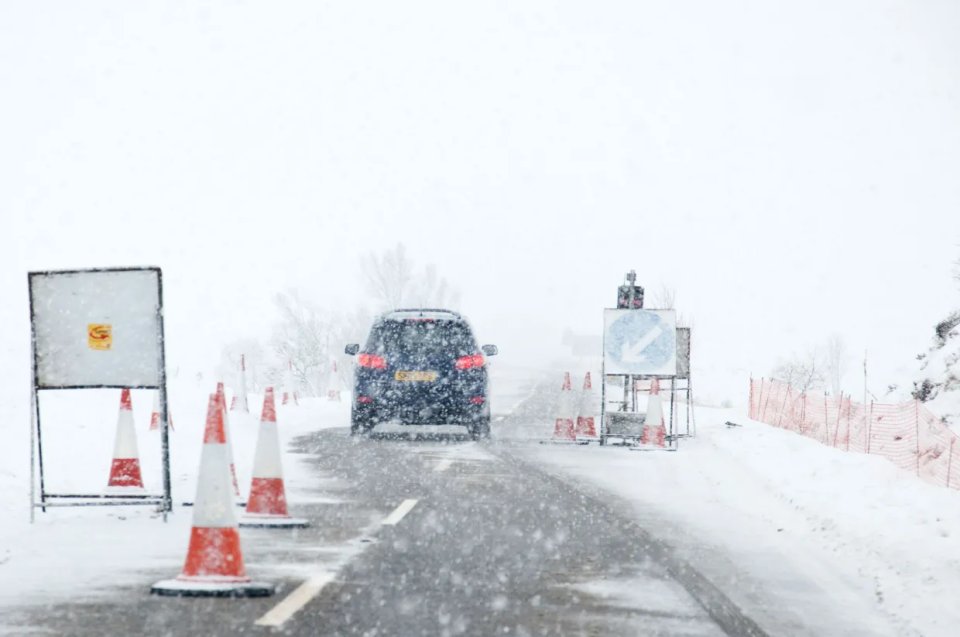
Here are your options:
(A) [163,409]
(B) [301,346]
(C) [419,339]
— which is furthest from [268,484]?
(B) [301,346]

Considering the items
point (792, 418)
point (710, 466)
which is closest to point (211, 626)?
point (710, 466)

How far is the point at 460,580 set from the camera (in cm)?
662

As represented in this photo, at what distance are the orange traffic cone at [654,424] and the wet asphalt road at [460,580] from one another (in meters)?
5.91

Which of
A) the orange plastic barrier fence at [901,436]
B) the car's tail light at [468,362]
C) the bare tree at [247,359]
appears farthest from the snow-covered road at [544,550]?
the bare tree at [247,359]

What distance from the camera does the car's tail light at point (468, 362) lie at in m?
17.0

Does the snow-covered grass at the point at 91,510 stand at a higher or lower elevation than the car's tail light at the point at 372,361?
lower

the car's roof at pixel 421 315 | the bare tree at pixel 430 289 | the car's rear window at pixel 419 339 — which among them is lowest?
the bare tree at pixel 430 289

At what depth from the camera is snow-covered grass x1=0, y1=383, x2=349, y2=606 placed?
663 centimetres

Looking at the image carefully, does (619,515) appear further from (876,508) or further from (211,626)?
(211,626)

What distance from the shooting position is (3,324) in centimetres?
5916

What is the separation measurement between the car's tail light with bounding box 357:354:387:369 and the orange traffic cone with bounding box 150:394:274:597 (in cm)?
1033

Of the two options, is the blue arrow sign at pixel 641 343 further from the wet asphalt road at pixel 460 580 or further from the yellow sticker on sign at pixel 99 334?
the yellow sticker on sign at pixel 99 334

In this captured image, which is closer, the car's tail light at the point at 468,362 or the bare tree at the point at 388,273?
the car's tail light at the point at 468,362

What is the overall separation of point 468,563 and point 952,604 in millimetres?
2859
